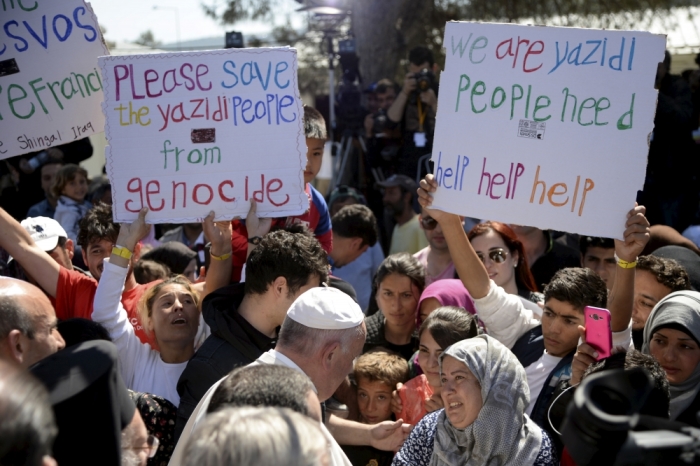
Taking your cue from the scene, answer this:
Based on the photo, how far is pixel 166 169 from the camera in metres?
3.52

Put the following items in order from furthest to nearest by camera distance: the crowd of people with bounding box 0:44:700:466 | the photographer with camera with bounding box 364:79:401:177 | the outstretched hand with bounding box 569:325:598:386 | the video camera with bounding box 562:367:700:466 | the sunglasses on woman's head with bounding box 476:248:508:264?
the photographer with camera with bounding box 364:79:401:177, the sunglasses on woman's head with bounding box 476:248:508:264, the outstretched hand with bounding box 569:325:598:386, the crowd of people with bounding box 0:44:700:466, the video camera with bounding box 562:367:700:466

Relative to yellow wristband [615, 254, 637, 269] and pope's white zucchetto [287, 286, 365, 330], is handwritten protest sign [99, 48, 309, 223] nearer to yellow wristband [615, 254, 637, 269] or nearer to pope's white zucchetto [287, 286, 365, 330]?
pope's white zucchetto [287, 286, 365, 330]

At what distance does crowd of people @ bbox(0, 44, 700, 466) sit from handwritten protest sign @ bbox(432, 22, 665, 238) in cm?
14

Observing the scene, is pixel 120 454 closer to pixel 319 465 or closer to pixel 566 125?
pixel 319 465

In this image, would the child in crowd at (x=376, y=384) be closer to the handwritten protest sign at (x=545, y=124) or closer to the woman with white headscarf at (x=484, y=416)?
the woman with white headscarf at (x=484, y=416)

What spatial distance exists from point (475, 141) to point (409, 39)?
9.41 m

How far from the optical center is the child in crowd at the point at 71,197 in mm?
6375

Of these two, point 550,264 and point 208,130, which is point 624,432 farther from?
point 550,264

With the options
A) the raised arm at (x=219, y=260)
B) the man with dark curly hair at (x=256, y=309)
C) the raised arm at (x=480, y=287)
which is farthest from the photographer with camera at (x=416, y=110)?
the man with dark curly hair at (x=256, y=309)

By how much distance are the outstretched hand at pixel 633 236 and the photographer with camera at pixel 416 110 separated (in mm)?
3803

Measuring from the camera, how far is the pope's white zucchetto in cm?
265

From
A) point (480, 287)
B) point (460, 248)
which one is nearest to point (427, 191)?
point (460, 248)

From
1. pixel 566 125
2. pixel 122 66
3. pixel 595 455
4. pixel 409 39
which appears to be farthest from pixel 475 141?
pixel 409 39

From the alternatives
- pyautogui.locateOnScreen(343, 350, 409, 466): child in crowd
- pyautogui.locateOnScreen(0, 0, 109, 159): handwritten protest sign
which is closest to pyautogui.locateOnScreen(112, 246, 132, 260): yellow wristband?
pyautogui.locateOnScreen(0, 0, 109, 159): handwritten protest sign
